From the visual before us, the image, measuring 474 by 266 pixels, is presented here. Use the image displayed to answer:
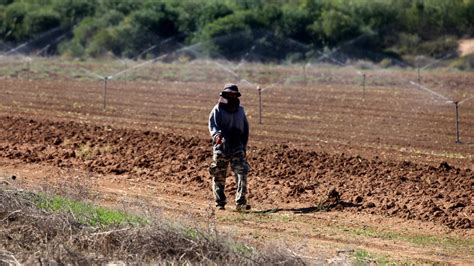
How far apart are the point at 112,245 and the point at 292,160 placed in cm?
818

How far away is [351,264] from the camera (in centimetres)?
1103

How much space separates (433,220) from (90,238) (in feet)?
17.3

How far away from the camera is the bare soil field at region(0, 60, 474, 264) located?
14398 mm

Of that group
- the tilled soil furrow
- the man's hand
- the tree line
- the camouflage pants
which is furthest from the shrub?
the man's hand

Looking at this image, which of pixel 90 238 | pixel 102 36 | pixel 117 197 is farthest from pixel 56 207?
pixel 102 36

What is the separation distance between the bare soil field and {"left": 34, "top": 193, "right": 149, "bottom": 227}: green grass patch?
119 centimetres

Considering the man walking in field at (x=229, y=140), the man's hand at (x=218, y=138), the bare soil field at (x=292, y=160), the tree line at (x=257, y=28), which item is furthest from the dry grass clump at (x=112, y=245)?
the tree line at (x=257, y=28)

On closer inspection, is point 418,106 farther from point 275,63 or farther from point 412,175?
point 275,63

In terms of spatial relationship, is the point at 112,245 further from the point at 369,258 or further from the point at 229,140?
the point at 229,140

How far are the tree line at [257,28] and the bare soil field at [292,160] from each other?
26.6m

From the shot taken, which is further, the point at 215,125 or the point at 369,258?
the point at 215,125

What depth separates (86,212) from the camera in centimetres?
1284

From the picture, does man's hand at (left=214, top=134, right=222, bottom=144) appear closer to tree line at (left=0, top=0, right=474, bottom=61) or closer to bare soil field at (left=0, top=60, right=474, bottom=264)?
bare soil field at (left=0, top=60, right=474, bottom=264)

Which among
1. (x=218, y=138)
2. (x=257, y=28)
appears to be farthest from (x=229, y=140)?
(x=257, y=28)
